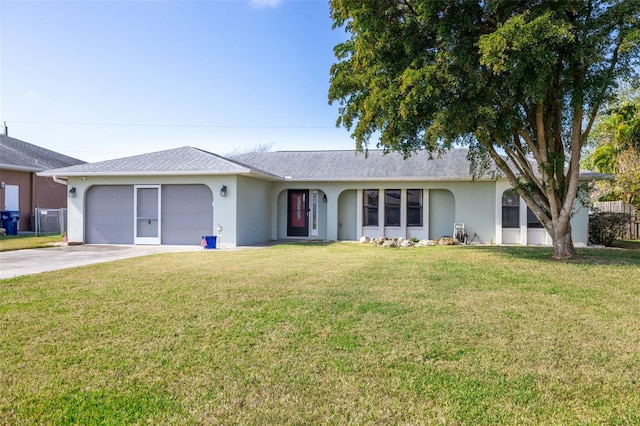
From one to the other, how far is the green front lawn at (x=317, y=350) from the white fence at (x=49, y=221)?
1433cm

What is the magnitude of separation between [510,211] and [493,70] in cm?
844

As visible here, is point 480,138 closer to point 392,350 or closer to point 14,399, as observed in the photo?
point 392,350

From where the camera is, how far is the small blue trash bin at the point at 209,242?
13.0 m

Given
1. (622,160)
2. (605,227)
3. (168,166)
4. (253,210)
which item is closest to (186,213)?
(168,166)

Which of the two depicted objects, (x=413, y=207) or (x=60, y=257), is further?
A: (x=413, y=207)

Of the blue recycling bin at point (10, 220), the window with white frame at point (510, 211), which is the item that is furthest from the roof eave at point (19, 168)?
the window with white frame at point (510, 211)

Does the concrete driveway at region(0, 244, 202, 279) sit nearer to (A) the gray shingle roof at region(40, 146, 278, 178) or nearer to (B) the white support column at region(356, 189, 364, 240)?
(A) the gray shingle roof at region(40, 146, 278, 178)

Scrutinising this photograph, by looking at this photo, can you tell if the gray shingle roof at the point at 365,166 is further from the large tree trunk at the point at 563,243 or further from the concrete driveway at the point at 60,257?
the concrete driveway at the point at 60,257

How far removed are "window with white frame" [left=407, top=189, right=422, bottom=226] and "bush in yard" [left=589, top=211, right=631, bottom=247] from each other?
6.26 metres

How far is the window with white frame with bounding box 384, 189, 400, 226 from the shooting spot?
654 inches

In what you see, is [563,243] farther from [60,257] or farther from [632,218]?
[60,257]

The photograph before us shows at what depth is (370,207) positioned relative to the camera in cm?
1683

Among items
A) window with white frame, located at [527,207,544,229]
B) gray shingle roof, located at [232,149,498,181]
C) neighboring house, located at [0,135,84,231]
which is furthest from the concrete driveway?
window with white frame, located at [527,207,544,229]

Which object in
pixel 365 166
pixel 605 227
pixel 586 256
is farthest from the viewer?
pixel 365 166
